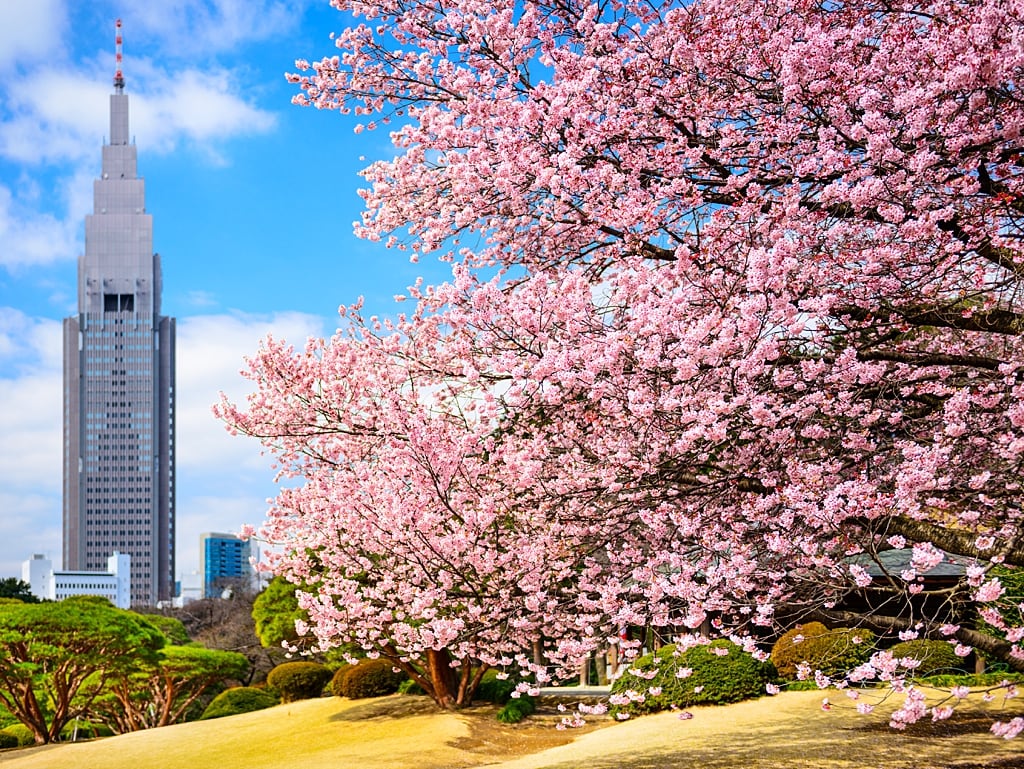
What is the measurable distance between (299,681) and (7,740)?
643cm

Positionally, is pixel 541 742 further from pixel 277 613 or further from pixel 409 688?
pixel 277 613

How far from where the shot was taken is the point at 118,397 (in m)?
118

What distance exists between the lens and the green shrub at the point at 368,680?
63.1 feet

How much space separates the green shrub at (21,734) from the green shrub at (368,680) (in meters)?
7.24

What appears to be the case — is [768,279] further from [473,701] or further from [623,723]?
[473,701]

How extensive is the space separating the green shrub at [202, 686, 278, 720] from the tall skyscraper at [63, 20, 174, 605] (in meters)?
99.3

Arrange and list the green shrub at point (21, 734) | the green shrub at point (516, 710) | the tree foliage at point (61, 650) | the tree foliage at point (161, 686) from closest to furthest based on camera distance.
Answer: the green shrub at point (516, 710) → the tree foliage at point (61, 650) → the green shrub at point (21, 734) → the tree foliage at point (161, 686)

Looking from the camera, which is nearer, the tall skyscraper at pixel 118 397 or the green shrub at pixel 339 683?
the green shrub at pixel 339 683

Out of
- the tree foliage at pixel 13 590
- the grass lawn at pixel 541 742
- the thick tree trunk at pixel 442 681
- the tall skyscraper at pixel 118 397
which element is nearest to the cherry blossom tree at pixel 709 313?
the grass lawn at pixel 541 742

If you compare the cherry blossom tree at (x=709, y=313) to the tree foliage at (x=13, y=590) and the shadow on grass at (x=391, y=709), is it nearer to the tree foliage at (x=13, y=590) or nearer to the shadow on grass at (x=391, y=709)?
the shadow on grass at (x=391, y=709)

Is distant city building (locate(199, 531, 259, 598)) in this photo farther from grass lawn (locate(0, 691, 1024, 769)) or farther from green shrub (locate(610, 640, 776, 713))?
green shrub (locate(610, 640, 776, 713))

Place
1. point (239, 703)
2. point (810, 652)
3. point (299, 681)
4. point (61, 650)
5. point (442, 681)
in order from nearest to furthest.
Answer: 1. point (810, 652)
2. point (442, 681)
3. point (61, 650)
4. point (299, 681)
5. point (239, 703)

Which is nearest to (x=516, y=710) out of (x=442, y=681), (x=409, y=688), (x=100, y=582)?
(x=442, y=681)

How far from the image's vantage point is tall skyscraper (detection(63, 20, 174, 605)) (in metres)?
116
